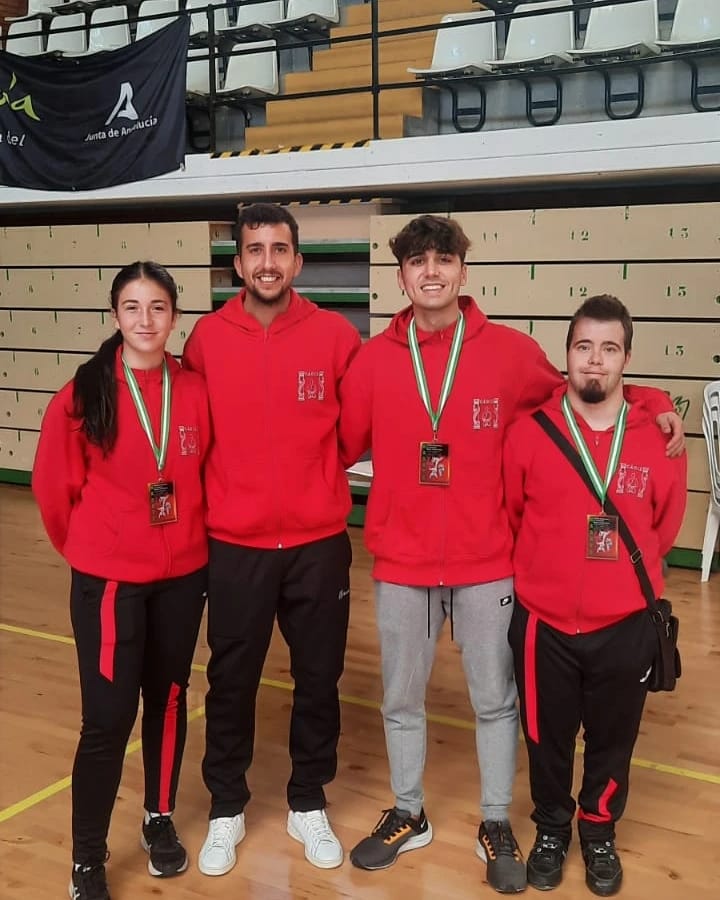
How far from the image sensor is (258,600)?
8.50 ft

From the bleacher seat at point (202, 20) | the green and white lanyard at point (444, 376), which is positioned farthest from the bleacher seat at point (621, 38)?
the green and white lanyard at point (444, 376)

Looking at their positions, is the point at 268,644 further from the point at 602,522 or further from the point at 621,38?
the point at 621,38

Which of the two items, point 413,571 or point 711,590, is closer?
point 413,571

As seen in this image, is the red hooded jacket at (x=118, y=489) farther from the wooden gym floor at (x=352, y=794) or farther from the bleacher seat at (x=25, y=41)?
the bleacher seat at (x=25, y=41)

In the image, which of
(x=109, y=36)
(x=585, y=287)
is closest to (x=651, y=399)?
(x=585, y=287)

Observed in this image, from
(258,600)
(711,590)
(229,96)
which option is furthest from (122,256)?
(258,600)

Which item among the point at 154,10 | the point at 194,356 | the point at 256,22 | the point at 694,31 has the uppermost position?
the point at 154,10

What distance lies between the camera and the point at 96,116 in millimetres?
7199

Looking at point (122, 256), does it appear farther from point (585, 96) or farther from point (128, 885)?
point (128, 885)

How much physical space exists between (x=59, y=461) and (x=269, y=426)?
0.53 meters

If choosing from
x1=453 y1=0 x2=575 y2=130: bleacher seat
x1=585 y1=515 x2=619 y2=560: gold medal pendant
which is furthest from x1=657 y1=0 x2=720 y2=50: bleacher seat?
x1=585 y1=515 x2=619 y2=560: gold medal pendant

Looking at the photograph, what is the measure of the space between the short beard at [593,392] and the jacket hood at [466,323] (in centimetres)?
32

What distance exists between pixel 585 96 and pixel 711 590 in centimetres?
368

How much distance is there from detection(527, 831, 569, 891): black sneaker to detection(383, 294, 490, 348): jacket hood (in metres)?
1.32
